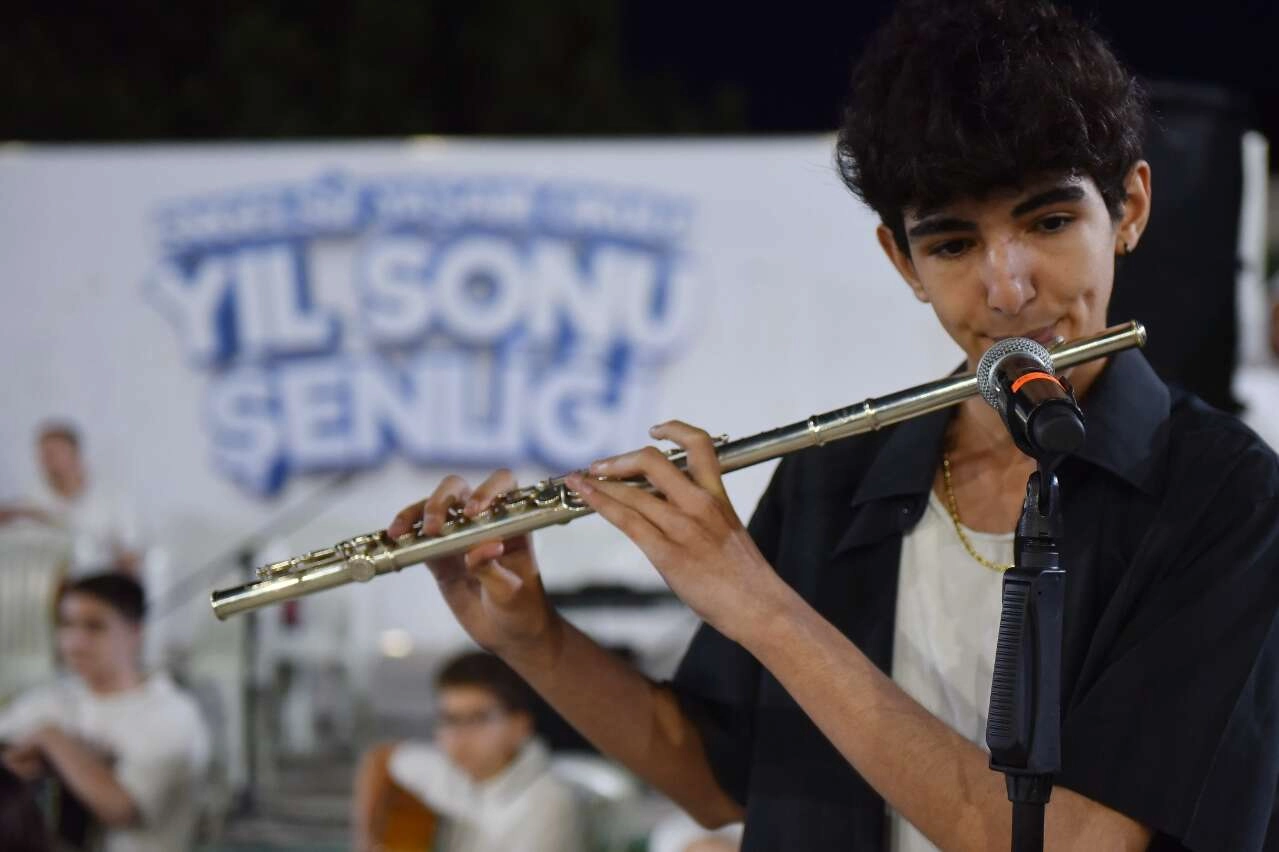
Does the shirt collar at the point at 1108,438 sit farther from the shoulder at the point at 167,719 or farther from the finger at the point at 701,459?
the shoulder at the point at 167,719

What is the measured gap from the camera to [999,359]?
3.80 ft

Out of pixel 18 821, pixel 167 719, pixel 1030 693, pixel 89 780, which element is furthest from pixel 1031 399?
pixel 167 719

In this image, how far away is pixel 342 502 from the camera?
19.2 ft

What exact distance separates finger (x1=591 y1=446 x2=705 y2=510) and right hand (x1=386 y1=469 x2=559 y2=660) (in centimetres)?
23

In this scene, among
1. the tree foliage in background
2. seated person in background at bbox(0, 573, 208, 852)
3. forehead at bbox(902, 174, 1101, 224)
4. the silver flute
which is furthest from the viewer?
the tree foliage in background

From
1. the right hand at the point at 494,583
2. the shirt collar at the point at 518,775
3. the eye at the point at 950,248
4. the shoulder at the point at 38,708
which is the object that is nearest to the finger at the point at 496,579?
the right hand at the point at 494,583

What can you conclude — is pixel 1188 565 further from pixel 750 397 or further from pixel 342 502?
pixel 342 502

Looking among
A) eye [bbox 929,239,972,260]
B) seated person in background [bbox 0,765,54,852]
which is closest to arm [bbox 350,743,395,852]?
seated person in background [bbox 0,765,54,852]

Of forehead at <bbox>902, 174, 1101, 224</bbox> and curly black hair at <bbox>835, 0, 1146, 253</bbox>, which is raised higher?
curly black hair at <bbox>835, 0, 1146, 253</bbox>

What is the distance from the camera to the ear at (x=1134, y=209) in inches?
54.6

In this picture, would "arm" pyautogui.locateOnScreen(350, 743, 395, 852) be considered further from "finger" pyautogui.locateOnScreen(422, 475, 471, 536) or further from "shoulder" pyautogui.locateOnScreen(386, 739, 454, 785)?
"finger" pyautogui.locateOnScreen(422, 475, 471, 536)

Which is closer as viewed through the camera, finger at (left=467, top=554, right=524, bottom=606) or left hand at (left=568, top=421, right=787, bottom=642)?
left hand at (left=568, top=421, right=787, bottom=642)

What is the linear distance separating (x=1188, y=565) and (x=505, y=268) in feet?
15.3

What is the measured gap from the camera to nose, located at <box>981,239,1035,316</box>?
130cm
